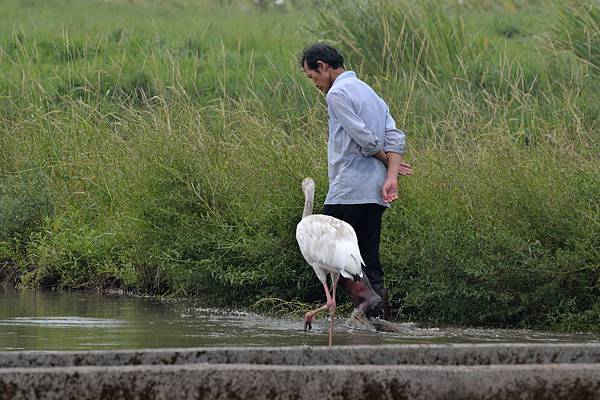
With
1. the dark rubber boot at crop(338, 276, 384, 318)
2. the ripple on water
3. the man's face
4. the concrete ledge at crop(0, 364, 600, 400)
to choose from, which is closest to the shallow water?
the ripple on water

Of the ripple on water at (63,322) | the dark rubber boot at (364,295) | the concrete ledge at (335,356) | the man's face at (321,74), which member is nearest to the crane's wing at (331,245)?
the dark rubber boot at (364,295)

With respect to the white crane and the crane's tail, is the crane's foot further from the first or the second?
the crane's tail

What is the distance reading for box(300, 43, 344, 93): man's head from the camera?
951 centimetres

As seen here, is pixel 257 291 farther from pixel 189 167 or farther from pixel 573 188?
pixel 573 188

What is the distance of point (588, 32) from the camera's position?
17.9 meters

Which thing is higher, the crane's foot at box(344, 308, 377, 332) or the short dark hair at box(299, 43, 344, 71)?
the short dark hair at box(299, 43, 344, 71)

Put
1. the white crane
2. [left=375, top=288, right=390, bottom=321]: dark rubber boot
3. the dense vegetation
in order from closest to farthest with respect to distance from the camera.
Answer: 1. the white crane
2. [left=375, top=288, right=390, bottom=321]: dark rubber boot
3. the dense vegetation

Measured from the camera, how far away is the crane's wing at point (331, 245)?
29.6ft

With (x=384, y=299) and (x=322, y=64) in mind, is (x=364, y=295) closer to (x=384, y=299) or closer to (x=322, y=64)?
(x=384, y=299)

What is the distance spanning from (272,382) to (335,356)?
0.90 meters

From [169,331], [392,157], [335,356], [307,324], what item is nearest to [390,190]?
[392,157]

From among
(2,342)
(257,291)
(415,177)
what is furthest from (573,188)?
(2,342)

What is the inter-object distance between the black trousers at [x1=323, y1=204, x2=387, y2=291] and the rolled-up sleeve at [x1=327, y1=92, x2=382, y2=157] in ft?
1.33

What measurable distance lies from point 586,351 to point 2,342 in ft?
13.9
